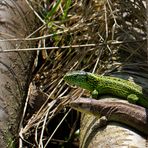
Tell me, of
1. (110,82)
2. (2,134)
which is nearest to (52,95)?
(110,82)

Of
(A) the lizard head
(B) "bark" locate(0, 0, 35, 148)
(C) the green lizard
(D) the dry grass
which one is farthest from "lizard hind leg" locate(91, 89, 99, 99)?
(B) "bark" locate(0, 0, 35, 148)

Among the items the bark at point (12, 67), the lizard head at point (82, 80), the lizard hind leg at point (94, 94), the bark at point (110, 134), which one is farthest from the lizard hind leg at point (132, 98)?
the bark at point (12, 67)

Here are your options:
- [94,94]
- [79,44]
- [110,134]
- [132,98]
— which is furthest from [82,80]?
[110,134]

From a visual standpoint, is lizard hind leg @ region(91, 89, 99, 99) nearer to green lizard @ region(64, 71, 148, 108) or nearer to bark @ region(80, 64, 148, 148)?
green lizard @ region(64, 71, 148, 108)

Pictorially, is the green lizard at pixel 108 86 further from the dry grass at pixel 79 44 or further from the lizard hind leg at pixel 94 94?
the dry grass at pixel 79 44

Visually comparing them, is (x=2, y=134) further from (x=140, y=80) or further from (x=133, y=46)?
(x=133, y=46)

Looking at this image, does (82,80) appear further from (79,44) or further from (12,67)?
(79,44)

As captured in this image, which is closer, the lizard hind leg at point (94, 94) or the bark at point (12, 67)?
the bark at point (12, 67)
